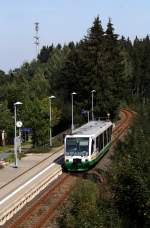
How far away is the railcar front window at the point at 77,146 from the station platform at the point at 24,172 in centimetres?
171

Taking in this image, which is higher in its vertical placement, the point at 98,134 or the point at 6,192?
the point at 98,134

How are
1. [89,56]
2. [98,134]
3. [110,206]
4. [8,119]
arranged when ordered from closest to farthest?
[110,206], [98,134], [8,119], [89,56]

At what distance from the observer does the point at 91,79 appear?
7225cm

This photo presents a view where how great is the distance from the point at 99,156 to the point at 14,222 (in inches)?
589

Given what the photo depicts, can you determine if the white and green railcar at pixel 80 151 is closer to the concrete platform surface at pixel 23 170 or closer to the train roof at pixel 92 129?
the train roof at pixel 92 129

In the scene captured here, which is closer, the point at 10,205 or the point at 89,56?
the point at 10,205

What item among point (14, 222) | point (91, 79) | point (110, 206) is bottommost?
point (14, 222)

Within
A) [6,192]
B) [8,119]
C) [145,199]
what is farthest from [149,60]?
[145,199]

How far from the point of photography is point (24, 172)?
36.2 metres

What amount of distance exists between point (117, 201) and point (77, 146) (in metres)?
16.4

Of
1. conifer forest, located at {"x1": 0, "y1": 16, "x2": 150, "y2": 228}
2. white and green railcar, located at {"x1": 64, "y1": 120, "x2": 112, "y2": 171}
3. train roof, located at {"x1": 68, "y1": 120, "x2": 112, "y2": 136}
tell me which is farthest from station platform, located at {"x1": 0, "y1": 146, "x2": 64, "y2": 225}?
conifer forest, located at {"x1": 0, "y1": 16, "x2": 150, "y2": 228}

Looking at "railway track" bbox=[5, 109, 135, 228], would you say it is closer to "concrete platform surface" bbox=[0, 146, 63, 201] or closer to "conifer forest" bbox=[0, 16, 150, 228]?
"concrete platform surface" bbox=[0, 146, 63, 201]

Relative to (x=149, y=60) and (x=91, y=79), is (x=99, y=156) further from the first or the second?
(x=149, y=60)

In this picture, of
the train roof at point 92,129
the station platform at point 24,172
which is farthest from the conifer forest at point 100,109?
the station platform at point 24,172
